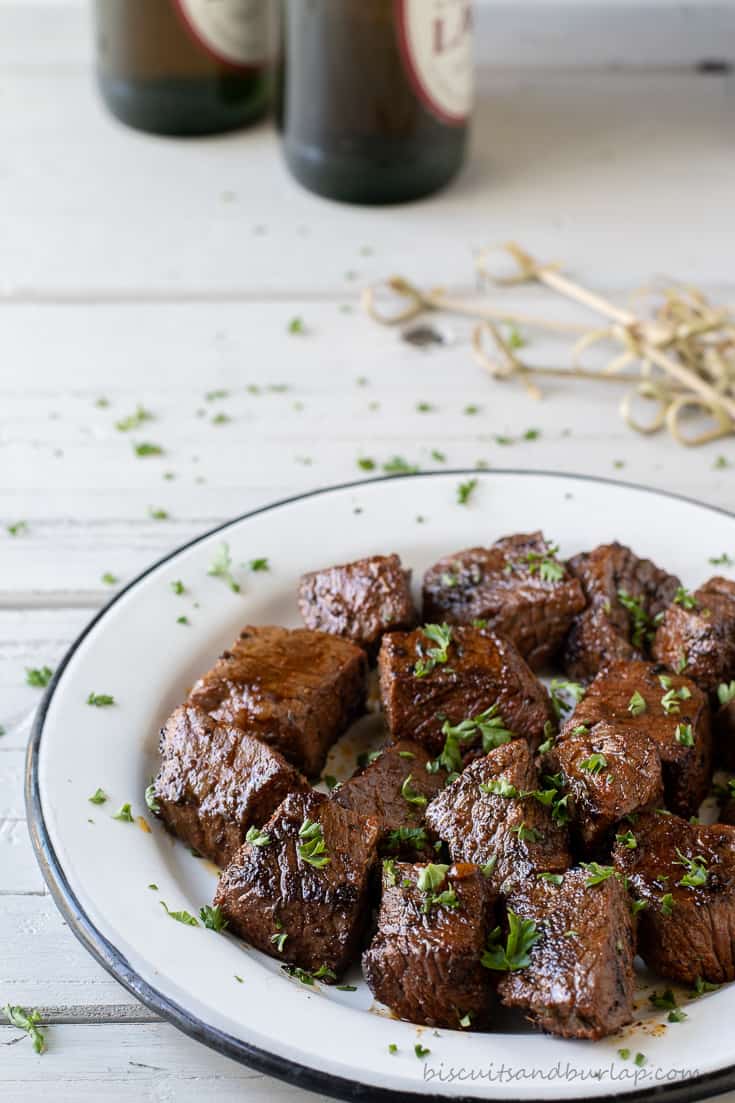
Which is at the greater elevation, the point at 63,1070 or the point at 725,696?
the point at 725,696

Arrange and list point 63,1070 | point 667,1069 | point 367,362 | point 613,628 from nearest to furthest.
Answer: point 667,1069, point 63,1070, point 613,628, point 367,362

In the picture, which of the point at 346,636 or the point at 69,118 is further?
the point at 69,118

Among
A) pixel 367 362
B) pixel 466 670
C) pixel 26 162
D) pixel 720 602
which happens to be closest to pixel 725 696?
pixel 720 602

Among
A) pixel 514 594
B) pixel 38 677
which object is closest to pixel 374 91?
pixel 514 594

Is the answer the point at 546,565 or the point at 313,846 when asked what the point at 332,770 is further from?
the point at 546,565

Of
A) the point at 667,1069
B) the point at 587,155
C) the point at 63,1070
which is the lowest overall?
the point at 63,1070

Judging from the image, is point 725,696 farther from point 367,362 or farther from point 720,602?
point 367,362
